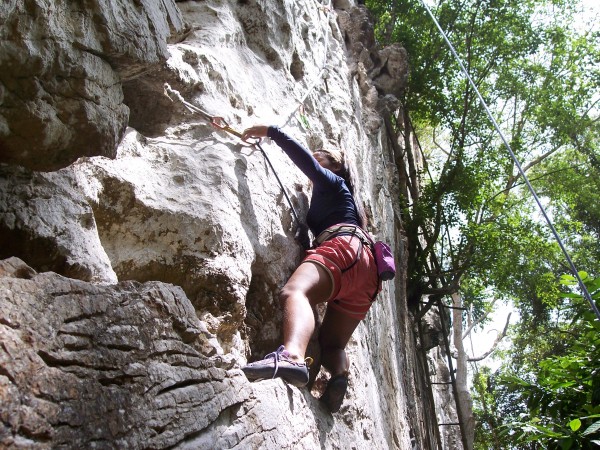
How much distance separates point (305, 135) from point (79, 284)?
10.7 ft

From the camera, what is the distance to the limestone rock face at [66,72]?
1961mm

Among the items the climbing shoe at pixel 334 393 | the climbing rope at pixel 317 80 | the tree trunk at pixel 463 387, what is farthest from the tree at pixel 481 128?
the climbing shoe at pixel 334 393

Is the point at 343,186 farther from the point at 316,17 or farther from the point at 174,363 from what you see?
the point at 316,17

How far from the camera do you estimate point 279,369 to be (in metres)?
2.78

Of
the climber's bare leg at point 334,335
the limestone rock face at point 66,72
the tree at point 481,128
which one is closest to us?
the limestone rock face at point 66,72

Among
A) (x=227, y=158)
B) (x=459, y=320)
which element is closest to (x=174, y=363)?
(x=227, y=158)

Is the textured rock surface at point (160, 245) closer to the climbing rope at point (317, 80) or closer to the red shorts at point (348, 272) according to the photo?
the climbing rope at point (317, 80)

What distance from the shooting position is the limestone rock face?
1.96 m

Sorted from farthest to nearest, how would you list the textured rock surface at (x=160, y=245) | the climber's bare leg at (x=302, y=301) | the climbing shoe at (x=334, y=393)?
the climbing shoe at (x=334, y=393)
the climber's bare leg at (x=302, y=301)
the textured rock surface at (x=160, y=245)

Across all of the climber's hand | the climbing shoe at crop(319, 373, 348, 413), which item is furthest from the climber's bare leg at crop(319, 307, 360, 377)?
the climber's hand

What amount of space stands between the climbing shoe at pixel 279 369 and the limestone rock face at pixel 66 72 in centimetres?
110

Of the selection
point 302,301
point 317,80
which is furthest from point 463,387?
point 302,301

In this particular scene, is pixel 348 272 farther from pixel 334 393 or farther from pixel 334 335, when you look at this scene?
pixel 334 393

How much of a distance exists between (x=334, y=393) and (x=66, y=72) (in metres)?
2.26
